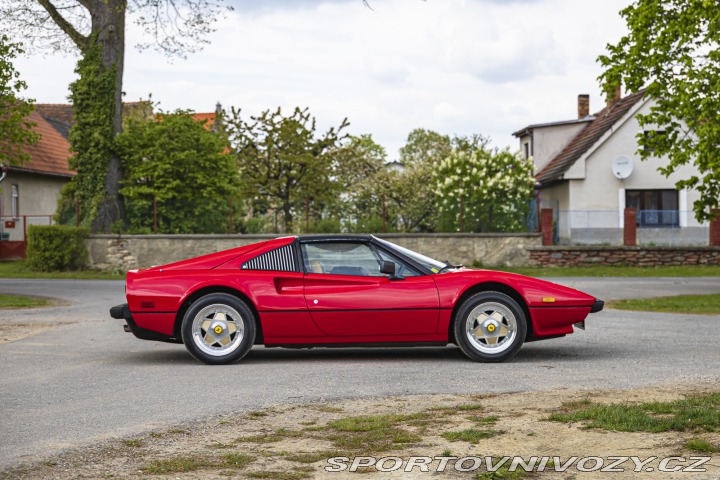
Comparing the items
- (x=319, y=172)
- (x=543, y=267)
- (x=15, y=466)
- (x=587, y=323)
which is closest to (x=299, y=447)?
(x=15, y=466)

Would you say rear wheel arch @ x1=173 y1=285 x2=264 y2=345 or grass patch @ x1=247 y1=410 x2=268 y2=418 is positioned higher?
rear wheel arch @ x1=173 y1=285 x2=264 y2=345

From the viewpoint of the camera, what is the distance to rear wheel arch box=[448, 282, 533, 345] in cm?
962

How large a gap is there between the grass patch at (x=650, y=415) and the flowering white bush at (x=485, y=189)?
Answer: 24560mm

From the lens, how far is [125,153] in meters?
Result: 32.1

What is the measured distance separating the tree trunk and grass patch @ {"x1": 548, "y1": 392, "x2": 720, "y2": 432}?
26.5 metres

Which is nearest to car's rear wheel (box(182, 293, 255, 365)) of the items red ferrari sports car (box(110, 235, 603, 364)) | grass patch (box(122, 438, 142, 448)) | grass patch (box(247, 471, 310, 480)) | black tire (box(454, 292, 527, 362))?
red ferrari sports car (box(110, 235, 603, 364))

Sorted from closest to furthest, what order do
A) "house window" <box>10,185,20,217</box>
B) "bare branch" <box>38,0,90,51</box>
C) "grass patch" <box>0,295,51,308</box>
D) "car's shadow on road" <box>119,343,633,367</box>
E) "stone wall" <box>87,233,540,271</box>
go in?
1. "car's shadow on road" <box>119,343,633,367</box>
2. "grass patch" <box>0,295,51,308</box>
3. "stone wall" <box>87,233,540,271</box>
4. "bare branch" <box>38,0,90,51</box>
5. "house window" <box>10,185,20,217</box>

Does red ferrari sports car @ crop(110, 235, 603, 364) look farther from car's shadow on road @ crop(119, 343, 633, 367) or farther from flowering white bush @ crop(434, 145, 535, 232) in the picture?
flowering white bush @ crop(434, 145, 535, 232)

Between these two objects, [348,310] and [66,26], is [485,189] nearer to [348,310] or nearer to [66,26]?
[66,26]

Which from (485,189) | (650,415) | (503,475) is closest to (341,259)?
(650,415)

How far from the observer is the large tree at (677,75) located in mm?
20297

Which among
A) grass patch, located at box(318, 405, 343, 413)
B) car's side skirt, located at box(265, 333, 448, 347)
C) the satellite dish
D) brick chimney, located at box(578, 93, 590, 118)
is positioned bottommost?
grass patch, located at box(318, 405, 343, 413)

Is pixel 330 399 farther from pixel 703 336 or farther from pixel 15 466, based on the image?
pixel 703 336

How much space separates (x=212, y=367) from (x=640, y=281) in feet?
60.4
